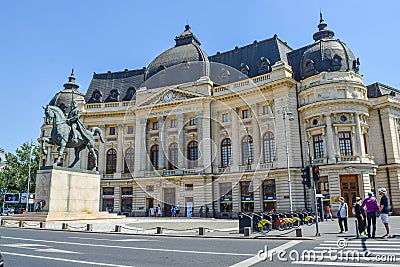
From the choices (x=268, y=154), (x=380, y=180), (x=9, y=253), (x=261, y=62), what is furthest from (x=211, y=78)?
(x=9, y=253)

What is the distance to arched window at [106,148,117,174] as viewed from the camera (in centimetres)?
5438

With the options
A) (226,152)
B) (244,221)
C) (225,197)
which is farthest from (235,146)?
(244,221)

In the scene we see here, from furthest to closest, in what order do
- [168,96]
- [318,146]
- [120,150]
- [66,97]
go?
[66,97], [120,150], [168,96], [318,146]

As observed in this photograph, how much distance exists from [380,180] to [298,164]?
10492mm

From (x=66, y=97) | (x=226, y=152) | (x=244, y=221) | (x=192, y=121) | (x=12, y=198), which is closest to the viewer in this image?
(x=244, y=221)

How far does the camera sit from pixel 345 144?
3984 centimetres

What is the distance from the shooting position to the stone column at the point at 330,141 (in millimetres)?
39150

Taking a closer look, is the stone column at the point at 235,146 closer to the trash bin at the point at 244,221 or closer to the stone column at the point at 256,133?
the stone column at the point at 256,133

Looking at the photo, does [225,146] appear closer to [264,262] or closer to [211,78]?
[211,78]

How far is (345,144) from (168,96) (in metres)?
25.5

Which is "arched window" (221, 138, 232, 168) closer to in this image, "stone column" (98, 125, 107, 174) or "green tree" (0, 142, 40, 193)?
"stone column" (98, 125, 107, 174)

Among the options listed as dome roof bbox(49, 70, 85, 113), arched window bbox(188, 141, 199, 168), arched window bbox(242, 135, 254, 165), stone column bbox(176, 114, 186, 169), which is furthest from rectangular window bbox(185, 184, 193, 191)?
dome roof bbox(49, 70, 85, 113)

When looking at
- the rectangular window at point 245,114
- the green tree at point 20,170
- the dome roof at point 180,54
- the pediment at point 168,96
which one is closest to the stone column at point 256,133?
the rectangular window at point 245,114

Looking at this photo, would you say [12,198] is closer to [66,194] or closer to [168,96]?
[168,96]
